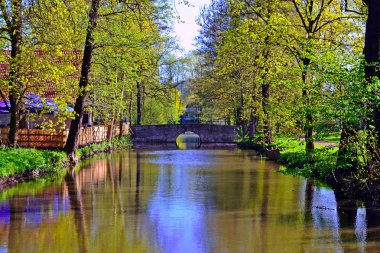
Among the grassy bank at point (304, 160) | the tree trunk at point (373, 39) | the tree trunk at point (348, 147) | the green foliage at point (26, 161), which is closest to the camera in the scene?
the tree trunk at point (348, 147)

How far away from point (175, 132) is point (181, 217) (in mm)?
35636

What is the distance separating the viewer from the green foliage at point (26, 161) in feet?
51.1

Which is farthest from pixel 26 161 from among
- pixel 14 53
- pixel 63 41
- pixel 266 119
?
pixel 266 119

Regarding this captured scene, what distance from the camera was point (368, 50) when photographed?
498 inches

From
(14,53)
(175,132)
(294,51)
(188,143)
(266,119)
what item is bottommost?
(188,143)

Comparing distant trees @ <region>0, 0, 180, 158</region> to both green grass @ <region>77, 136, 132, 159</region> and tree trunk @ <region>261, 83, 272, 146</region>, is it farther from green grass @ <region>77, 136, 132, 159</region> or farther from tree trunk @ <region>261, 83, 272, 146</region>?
tree trunk @ <region>261, 83, 272, 146</region>

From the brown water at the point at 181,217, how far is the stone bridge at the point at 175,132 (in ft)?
90.3

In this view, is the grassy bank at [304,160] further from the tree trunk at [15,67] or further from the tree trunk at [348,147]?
the tree trunk at [15,67]

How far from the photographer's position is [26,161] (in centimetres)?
1703

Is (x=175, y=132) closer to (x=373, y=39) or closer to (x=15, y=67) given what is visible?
(x=15, y=67)

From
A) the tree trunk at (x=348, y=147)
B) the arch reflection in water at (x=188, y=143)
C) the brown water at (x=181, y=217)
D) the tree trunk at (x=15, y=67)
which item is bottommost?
the brown water at (x=181, y=217)

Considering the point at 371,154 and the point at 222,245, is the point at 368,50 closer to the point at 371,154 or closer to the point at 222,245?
the point at 371,154

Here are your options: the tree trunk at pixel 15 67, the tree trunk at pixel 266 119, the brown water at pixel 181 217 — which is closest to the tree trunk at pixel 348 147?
the brown water at pixel 181 217

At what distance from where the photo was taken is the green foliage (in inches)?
613
